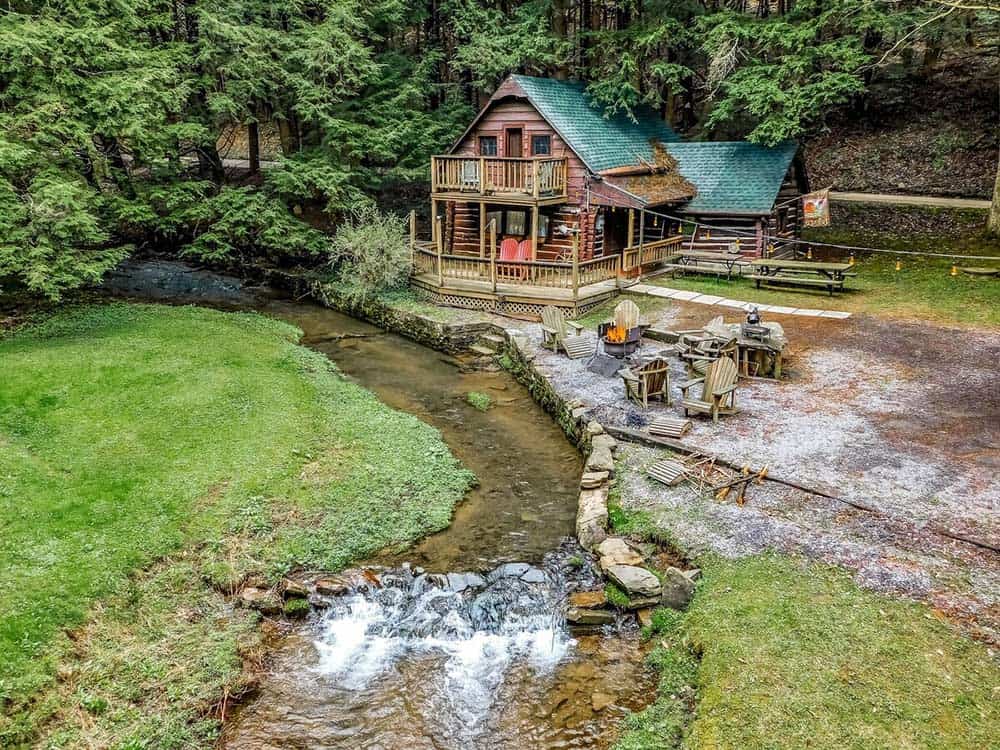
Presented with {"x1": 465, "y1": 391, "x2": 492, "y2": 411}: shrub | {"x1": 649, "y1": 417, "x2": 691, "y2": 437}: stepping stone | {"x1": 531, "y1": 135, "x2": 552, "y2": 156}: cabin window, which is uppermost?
{"x1": 531, "y1": 135, "x2": 552, "y2": 156}: cabin window

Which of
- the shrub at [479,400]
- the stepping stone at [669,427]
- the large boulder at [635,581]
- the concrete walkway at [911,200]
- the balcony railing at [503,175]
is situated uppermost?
the balcony railing at [503,175]

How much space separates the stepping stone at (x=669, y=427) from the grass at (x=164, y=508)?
11.7 feet

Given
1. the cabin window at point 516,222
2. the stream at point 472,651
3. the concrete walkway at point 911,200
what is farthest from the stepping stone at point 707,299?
the concrete walkway at point 911,200

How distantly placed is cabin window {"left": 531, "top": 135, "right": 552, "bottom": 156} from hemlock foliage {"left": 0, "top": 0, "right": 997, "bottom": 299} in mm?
3844

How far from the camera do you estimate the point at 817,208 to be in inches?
921

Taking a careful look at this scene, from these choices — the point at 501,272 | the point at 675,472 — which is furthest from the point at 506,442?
the point at 501,272

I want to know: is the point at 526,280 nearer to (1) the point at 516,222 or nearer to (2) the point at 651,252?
(1) the point at 516,222

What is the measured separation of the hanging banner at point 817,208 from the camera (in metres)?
23.2

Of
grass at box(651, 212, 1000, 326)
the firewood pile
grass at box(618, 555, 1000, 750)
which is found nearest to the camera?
grass at box(618, 555, 1000, 750)

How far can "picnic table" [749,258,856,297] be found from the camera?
21.8 metres

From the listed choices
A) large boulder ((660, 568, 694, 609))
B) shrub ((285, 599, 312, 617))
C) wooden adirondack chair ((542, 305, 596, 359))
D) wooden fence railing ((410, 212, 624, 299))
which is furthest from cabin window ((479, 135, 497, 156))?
large boulder ((660, 568, 694, 609))

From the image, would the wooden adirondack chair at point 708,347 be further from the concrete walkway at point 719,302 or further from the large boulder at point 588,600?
the large boulder at point 588,600

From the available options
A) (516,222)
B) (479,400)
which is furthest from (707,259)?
(479,400)

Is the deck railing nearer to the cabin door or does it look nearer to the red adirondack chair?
the red adirondack chair
